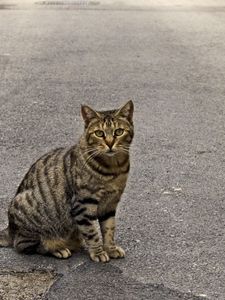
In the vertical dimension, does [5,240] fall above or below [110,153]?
below

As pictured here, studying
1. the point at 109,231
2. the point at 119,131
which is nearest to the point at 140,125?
the point at 109,231

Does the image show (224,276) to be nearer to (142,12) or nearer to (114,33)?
(114,33)

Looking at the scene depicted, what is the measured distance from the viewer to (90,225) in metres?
4.85

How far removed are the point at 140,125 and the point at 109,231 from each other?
334cm

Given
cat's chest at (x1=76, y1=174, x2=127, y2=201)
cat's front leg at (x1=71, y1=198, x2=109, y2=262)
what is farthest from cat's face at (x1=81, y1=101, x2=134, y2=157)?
cat's front leg at (x1=71, y1=198, x2=109, y2=262)

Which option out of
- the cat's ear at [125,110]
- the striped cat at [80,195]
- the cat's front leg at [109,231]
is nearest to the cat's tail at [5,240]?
the striped cat at [80,195]

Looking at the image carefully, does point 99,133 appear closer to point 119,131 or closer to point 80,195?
point 119,131

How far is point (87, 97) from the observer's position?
957 centimetres

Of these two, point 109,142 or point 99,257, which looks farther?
point 99,257

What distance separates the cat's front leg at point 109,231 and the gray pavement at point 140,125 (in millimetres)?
97

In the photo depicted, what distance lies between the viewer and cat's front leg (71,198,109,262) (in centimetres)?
482

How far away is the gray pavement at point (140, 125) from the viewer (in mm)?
4746

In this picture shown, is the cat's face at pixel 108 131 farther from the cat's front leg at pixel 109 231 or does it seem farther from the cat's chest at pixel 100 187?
the cat's front leg at pixel 109 231

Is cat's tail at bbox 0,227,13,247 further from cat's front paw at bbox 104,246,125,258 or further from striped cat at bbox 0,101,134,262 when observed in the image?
cat's front paw at bbox 104,246,125,258
